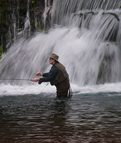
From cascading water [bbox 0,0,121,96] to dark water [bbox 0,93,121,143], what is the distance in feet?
23.1

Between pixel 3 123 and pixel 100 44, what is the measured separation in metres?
11.1

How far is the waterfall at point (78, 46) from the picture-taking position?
15.9 metres

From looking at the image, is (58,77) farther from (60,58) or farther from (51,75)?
(60,58)

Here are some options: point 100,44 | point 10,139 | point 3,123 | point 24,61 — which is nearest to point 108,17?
point 100,44

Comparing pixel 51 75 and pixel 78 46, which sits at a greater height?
pixel 51 75

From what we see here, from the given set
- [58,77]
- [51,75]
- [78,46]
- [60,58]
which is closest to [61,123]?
[51,75]

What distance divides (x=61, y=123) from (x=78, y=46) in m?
11.5

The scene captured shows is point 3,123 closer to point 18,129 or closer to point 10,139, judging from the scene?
point 18,129

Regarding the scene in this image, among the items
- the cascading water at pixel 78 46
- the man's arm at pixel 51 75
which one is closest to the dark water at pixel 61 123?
the man's arm at pixel 51 75

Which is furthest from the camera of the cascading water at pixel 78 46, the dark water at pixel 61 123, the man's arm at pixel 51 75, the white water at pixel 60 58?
the cascading water at pixel 78 46

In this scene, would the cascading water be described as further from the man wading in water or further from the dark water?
the dark water

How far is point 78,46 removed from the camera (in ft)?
57.1

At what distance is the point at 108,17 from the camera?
17.5 metres

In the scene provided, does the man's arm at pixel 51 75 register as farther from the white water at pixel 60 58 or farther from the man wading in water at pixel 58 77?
the white water at pixel 60 58
